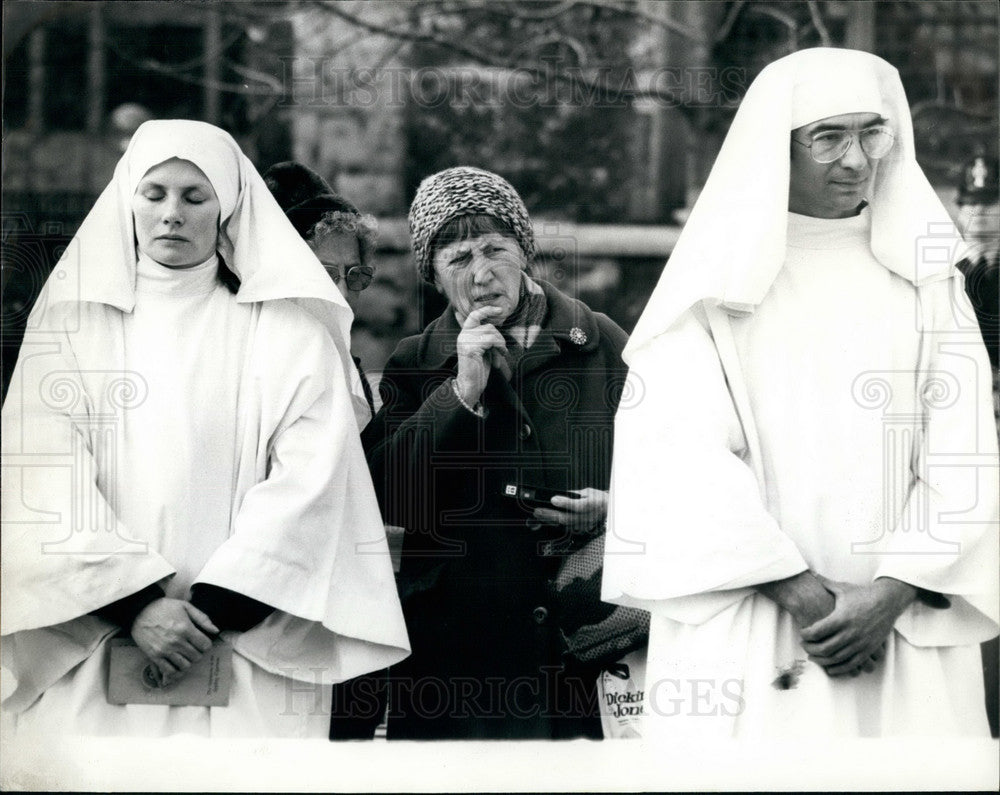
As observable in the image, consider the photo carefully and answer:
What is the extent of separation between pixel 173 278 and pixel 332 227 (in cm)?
59

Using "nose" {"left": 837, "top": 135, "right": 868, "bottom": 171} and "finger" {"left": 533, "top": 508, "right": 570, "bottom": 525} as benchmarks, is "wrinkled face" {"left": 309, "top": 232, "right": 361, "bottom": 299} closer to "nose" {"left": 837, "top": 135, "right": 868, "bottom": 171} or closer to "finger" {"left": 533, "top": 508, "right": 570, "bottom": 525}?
"finger" {"left": 533, "top": 508, "right": 570, "bottom": 525}

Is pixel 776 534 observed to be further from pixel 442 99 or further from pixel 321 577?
pixel 442 99

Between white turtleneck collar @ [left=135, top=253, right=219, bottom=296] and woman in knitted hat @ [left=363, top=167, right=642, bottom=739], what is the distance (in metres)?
0.69

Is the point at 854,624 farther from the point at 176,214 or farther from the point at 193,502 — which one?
the point at 176,214

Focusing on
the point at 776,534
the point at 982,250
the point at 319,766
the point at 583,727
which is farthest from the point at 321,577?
the point at 982,250

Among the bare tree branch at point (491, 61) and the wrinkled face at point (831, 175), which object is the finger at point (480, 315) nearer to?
the bare tree branch at point (491, 61)

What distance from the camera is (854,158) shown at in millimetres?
5141

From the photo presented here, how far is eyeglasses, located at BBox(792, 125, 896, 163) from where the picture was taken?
515 centimetres

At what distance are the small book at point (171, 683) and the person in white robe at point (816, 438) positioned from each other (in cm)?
123

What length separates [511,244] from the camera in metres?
5.39

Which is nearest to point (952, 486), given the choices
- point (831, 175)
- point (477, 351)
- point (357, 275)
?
point (831, 175)

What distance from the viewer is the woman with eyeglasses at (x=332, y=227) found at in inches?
214

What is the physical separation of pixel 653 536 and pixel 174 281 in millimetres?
1660

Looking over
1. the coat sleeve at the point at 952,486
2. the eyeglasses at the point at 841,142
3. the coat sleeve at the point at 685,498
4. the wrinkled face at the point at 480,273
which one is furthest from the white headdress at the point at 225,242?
the coat sleeve at the point at 952,486
